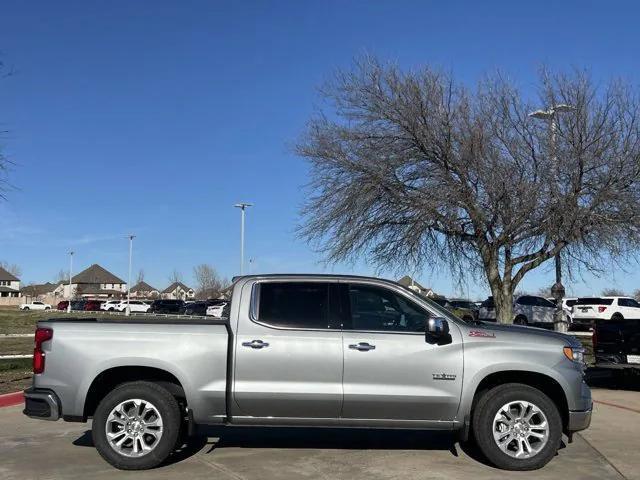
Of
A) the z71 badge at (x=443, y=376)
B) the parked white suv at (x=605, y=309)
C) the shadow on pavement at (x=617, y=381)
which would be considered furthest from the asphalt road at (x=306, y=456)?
the parked white suv at (x=605, y=309)

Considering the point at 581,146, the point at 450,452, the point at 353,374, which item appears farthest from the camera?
the point at 581,146

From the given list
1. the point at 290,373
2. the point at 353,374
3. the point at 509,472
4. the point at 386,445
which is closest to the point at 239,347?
the point at 290,373

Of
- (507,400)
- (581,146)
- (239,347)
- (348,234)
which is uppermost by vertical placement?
(581,146)

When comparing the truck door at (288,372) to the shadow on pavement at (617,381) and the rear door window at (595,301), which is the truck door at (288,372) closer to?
the shadow on pavement at (617,381)

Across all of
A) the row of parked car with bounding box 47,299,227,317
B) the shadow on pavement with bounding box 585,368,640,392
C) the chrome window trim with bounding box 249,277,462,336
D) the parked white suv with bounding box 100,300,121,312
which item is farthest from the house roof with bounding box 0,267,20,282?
the chrome window trim with bounding box 249,277,462,336

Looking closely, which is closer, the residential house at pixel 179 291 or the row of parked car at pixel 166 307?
the row of parked car at pixel 166 307

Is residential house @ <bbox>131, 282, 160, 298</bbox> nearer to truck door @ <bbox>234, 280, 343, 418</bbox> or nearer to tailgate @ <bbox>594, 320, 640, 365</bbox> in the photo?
tailgate @ <bbox>594, 320, 640, 365</bbox>

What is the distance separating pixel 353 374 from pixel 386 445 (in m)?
1.56

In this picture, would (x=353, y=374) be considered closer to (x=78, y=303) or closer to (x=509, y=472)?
(x=509, y=472)

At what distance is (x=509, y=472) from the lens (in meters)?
6.37

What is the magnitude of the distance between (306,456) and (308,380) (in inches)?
41.8

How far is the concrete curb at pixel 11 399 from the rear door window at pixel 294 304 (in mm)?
5558

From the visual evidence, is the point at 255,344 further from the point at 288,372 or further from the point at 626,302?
the point at 626,302

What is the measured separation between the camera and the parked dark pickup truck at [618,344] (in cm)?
1144
